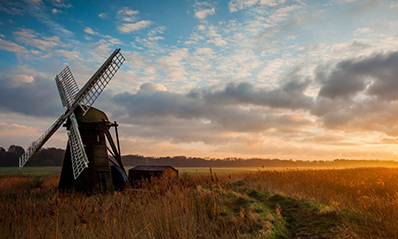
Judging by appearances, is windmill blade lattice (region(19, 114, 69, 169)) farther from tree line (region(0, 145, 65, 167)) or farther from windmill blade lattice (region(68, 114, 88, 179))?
tree line (region(0, 145, 65, 167))

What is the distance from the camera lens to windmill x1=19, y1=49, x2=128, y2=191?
15.8 meters

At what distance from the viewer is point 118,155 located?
763 inches

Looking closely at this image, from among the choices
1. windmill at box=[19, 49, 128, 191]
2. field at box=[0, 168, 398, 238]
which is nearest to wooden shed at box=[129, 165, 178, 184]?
windmill at box=[19, 49, 128, 191]

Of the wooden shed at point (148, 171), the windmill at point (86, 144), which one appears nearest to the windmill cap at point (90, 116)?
the windmill at point (86, 144)

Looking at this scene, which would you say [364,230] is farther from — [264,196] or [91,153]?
[91,153]

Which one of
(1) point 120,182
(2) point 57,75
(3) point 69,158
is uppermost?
(2) point 57,75

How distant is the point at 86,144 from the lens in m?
16.4

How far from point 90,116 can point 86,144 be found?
215cm

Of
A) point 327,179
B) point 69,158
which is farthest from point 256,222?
point 69,158

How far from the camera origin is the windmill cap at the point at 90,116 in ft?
56.2

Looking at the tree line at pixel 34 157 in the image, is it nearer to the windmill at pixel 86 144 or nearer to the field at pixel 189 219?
the windmill at pixel 86 144

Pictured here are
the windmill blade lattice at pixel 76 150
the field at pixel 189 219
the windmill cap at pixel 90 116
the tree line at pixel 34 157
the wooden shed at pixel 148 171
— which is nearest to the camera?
the field at pixel 189 219

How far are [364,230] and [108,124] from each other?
665 inches

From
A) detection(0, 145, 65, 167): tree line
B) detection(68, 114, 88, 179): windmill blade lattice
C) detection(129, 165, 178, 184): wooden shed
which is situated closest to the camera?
detection(68, 114, 88, 179): windmill blade lattice
